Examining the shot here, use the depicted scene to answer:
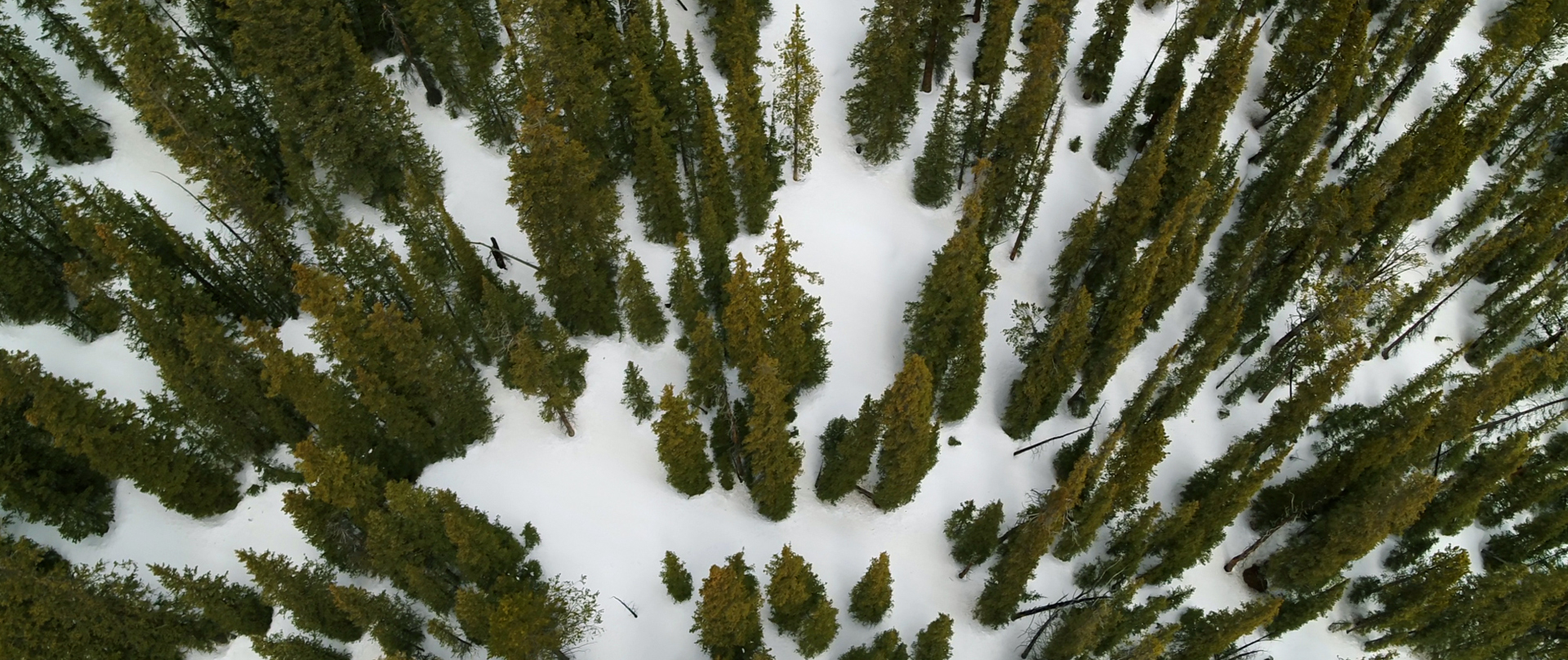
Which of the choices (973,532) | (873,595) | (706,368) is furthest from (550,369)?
(973,532)

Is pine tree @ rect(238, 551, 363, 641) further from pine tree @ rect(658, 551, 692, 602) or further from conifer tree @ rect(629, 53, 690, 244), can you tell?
conifer tree @ rect(629, 53, 690, 244)

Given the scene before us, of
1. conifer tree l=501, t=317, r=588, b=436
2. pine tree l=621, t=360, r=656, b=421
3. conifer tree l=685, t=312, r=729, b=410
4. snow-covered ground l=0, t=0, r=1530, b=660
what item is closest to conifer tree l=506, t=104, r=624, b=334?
conifer tree l=501, t=317, r=588, b=436

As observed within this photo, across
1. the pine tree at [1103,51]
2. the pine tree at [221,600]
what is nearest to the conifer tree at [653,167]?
the pine tree at [221,600]

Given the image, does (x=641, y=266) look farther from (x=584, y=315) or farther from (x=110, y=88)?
(x=110, y=88)

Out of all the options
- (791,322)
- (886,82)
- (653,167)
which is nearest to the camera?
(791,322)

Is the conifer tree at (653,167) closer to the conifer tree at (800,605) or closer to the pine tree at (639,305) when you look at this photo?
the pine tree at (639,305)

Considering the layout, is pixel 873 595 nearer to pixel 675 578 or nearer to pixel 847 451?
pixel 847 451
